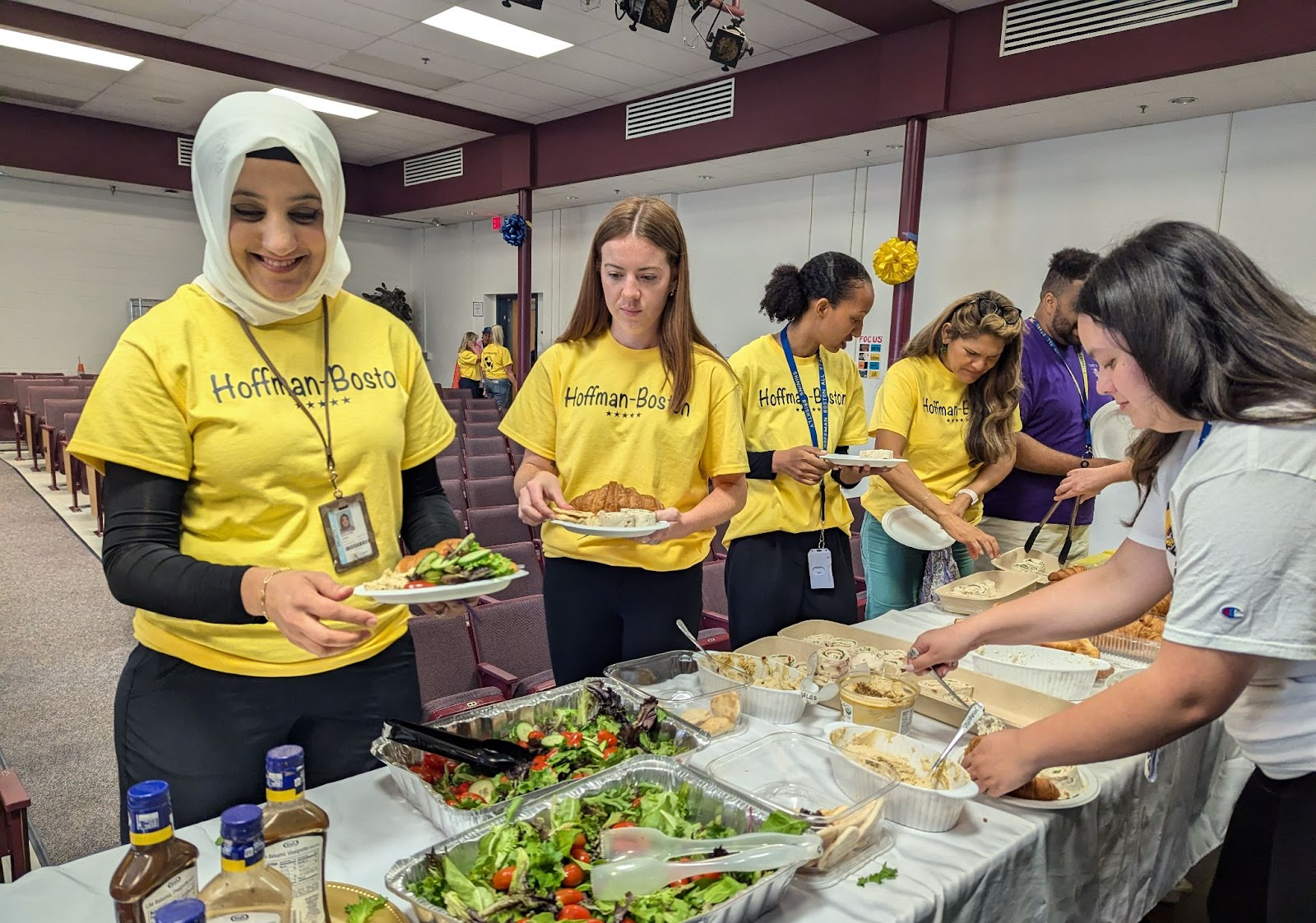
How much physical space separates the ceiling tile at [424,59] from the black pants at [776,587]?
581cm

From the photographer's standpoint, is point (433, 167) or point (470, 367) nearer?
point (433, 167)

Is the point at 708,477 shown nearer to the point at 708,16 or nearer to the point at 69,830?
the point at 69,830

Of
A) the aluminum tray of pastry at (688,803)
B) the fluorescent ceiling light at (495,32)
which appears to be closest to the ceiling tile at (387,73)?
the fluorescent ceiling light at (495,32)

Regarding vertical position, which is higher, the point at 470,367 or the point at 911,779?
the point at 470,367

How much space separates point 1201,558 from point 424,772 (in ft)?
3.73

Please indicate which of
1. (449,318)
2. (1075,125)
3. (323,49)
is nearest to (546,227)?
(449,318)

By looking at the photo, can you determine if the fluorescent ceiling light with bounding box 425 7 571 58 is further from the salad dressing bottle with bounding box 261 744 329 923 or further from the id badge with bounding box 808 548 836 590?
the salad dressing bottle with bounding box 261 744 329 923

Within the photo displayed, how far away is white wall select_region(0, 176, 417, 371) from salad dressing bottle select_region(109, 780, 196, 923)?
12.9 meters

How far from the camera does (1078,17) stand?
15.3 feet

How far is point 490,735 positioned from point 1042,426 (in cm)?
250

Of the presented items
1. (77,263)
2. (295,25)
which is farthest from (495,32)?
(77,263)

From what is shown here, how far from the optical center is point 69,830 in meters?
2.52

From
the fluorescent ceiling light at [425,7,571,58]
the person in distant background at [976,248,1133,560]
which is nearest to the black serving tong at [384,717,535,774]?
the person in distant background at [976,248,1133,560]

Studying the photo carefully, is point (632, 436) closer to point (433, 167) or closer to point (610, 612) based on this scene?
point (610, 612)
